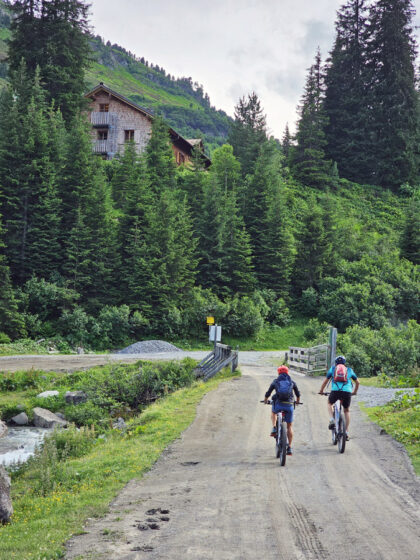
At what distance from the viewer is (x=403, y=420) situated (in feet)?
45.4

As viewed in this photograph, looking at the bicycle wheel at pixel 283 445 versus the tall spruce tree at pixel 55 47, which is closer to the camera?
the bicycle wheel at pixel 283 445

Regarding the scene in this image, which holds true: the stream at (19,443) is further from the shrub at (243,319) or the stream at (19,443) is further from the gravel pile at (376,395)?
the shrub at (243,319)

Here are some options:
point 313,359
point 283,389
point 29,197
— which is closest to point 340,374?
point 283,389

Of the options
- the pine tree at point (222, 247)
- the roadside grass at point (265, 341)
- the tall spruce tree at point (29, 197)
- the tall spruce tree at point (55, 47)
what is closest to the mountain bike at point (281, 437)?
the roadside grass at point (265, 341)

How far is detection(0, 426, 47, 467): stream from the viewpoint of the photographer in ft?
51.4

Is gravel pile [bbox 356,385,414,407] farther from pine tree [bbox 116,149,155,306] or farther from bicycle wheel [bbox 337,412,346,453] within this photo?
pine tree [bbox 116,149,155,306]

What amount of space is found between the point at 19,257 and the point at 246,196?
78.8ft

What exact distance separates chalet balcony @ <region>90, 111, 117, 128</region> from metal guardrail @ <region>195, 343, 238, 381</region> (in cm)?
4343

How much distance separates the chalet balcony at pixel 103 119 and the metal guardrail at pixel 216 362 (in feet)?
142

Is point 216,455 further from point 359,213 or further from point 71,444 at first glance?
point 359,213

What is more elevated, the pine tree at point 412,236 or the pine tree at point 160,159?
the pine tree at point 160,159

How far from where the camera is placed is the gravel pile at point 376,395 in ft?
57.5

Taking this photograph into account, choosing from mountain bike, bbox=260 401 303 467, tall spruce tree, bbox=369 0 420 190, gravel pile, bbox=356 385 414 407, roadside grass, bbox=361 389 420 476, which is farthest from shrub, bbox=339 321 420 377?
tall spruce tree, bbox=369 0 420 190

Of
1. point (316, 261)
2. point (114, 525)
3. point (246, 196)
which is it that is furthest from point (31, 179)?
point (114, 525)
